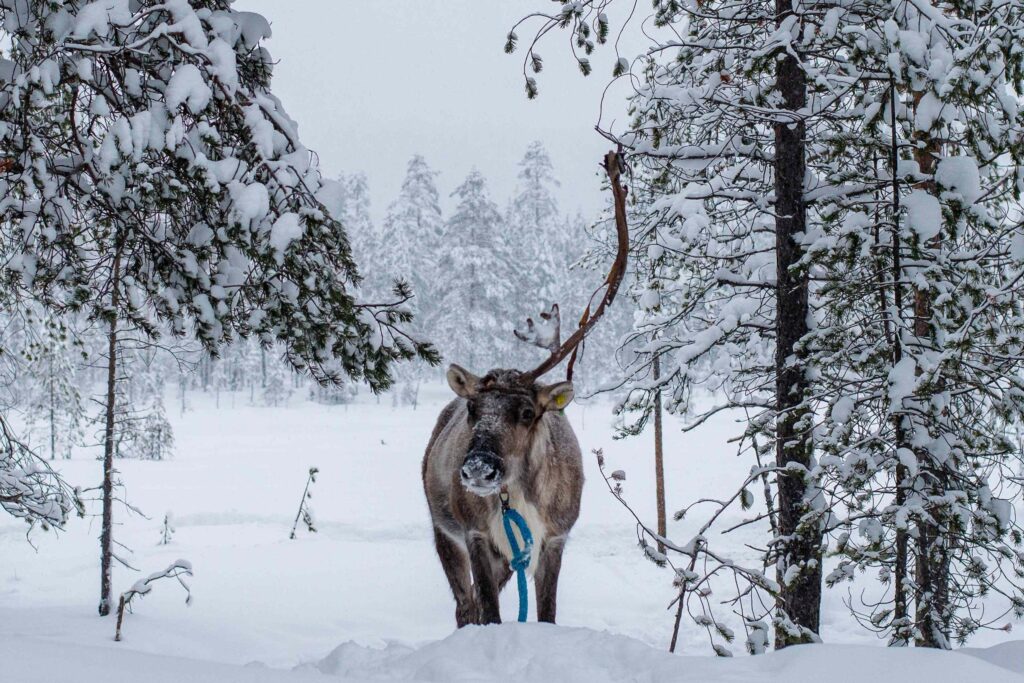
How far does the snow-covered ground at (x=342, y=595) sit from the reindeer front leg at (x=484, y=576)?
0.51 m

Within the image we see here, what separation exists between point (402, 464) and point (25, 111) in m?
23.4

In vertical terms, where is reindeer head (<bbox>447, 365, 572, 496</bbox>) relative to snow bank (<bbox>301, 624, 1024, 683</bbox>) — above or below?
above

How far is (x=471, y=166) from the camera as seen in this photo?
37.7m

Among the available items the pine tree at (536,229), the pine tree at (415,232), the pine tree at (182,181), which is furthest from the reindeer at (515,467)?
the pine tree at (415,232)

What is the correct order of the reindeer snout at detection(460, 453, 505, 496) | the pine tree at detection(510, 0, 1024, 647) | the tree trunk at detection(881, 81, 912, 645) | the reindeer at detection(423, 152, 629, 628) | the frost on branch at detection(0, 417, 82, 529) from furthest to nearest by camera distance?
the frost on branch at detection(0, 417, 82, 529)
the reindeer at detection(423, 152, 629, 628)
the reindeer snout at detection(460, 453, 505, 496)
the tree trunk at detection(881, 81, 912, 645)
the pine tree at detection(510, 0, 1024, 647)

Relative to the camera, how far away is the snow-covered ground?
2801 millimetres

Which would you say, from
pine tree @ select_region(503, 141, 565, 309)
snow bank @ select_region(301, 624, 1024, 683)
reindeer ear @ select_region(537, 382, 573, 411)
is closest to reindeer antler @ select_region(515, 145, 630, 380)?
reindeer ear @ select_region(537, 382, 573, 411)

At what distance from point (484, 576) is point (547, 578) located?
1.51 feet

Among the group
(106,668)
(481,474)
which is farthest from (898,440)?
(106,668)

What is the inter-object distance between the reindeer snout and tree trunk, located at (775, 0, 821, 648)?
1948 mm

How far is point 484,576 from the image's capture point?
5230 mm

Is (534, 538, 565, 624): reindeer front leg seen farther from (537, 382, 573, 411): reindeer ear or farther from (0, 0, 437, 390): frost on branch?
(0, 0, 437, 390): frost on branch

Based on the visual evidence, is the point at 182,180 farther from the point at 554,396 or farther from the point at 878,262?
the point at 878,262

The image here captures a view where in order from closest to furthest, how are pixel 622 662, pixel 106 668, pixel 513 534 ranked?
pixel 106 668 < pixel 622 662 < pixel 513 534
